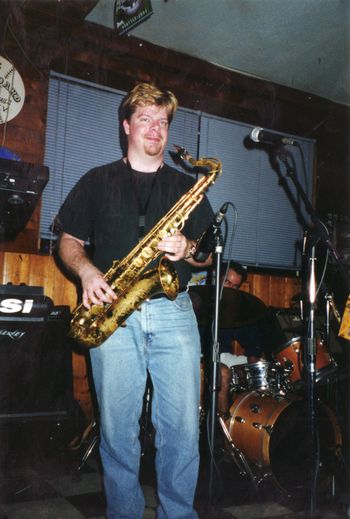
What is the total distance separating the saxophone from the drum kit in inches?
60.4

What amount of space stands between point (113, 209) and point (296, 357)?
2386mm

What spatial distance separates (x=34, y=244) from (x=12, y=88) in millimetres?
1608

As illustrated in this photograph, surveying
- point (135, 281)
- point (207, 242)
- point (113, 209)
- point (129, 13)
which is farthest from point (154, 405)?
point (129, 13)

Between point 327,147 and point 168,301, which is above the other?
point 327,147

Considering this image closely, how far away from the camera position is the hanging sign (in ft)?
13.0

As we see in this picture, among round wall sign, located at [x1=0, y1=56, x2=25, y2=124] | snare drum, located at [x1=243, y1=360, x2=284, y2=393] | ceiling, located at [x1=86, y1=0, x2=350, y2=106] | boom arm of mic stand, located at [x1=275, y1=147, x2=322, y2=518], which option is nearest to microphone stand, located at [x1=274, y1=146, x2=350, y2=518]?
boom arm of mic stand, located at [x1=275, y1=147, x2=322, y2=518]

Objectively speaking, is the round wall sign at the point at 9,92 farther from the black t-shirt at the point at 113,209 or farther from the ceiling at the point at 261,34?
the black t-shirt at the point at 113,209

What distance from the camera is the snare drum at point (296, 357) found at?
402 centimetres

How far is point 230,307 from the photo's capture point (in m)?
4.23

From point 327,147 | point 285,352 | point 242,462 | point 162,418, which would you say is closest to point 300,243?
point 327,147

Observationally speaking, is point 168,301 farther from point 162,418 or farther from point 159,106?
point 159,106

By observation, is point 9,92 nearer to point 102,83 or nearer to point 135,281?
point 102,83

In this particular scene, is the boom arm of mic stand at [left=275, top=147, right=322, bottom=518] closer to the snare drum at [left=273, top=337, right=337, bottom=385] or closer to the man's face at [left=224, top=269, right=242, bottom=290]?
the snare drum at [left=273, top=337, right=337, bottom=385]

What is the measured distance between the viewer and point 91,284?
2406 millimetres
